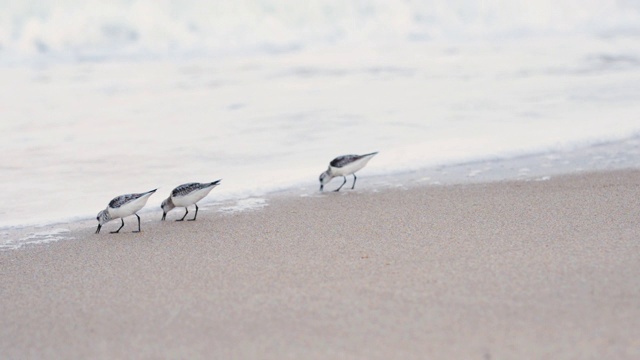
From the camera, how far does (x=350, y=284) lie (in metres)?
4.63

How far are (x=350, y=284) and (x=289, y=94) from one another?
27.5ft

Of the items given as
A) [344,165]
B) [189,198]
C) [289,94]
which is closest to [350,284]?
[189,198]

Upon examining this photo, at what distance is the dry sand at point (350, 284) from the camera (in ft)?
12.6

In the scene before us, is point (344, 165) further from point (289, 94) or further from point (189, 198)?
point (289, 94)

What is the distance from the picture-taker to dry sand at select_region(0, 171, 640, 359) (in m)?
3.85

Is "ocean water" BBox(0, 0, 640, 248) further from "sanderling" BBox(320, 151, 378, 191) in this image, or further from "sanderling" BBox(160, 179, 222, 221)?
"sanderling" BBox(160, 179, 222, 221)

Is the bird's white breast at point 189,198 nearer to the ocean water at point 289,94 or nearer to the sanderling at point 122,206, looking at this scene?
the sanderling at point 122,206

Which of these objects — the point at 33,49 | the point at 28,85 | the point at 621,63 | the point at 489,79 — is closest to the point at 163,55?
the point at 33,49

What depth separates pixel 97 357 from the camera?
12.6ft

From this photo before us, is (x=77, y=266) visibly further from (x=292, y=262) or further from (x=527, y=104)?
(x=527, y=104)

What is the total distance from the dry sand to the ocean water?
1.04m

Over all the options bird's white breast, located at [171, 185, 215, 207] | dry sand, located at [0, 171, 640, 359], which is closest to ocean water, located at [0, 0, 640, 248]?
bird's white breast, located at [171, 185, 215, 207]

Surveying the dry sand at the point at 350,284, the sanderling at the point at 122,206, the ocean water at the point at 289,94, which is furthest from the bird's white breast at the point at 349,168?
the sanderling at the point at 122,206

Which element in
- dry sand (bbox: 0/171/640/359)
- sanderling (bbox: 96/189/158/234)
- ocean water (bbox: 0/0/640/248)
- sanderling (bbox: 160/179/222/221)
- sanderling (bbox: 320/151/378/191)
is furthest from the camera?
ocean water (bbox: 0/0/640/248)
